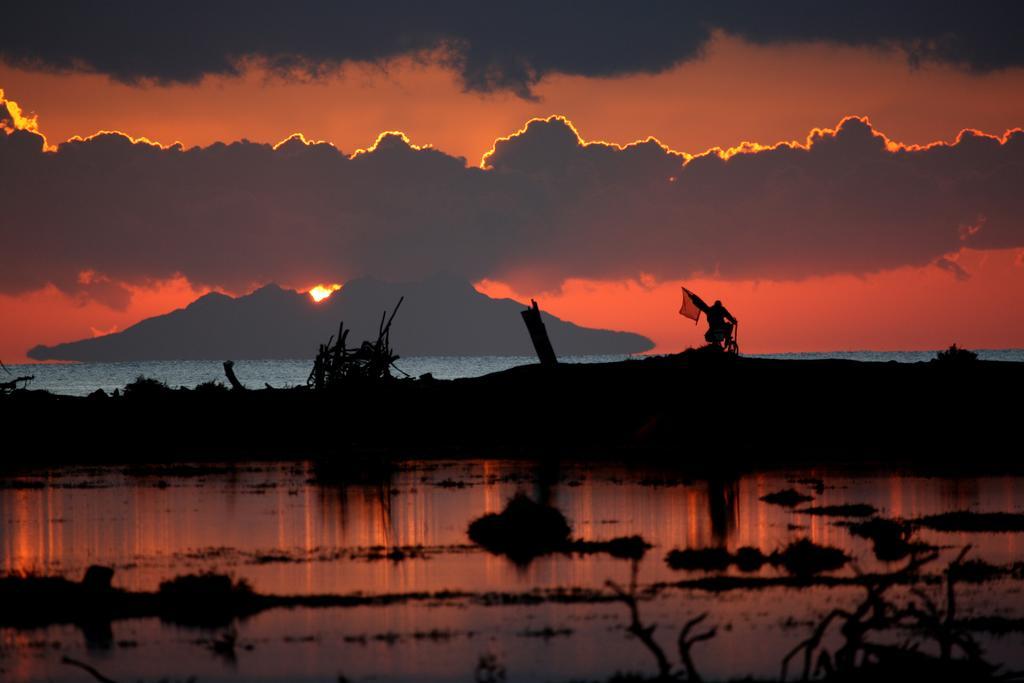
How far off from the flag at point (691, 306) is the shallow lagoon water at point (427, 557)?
901cm

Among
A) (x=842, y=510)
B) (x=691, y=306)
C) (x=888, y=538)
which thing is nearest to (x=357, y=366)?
(x=691, y=306)

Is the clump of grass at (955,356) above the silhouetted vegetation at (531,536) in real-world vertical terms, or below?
above

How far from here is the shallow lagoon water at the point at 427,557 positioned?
72.5ft

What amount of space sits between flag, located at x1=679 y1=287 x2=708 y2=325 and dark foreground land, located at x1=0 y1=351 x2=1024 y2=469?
5.43 meters

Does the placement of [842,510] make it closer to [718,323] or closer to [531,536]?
[531,536]

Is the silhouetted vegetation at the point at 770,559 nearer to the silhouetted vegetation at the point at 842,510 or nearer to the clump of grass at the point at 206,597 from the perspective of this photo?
the silhouetted vegetation at the point at 842,510

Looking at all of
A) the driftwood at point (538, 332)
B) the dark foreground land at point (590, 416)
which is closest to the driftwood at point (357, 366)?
the dark foreground land at point (590, 416)

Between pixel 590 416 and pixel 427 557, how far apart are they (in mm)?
38794

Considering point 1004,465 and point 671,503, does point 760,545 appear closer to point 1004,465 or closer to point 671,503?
point 671,503

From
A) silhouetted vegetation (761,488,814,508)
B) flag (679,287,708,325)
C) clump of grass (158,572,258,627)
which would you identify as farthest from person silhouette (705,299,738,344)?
clump of grass (158,572,258,627)

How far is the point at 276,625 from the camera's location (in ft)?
81.1

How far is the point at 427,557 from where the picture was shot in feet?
107

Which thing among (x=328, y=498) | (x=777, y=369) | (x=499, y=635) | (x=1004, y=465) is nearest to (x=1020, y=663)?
(x=499, y=635)

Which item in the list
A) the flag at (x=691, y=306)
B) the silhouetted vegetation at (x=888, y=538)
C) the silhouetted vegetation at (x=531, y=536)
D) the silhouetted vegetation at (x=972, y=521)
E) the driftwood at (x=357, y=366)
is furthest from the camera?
the driftwood at (x=357, y=366)
